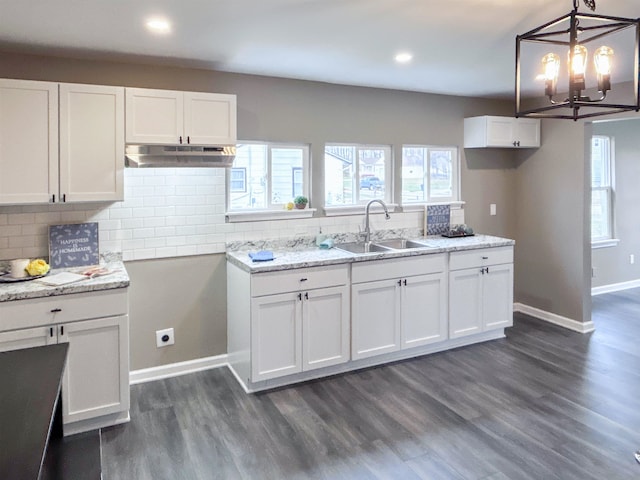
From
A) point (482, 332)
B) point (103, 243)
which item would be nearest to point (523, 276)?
point (482, 332)

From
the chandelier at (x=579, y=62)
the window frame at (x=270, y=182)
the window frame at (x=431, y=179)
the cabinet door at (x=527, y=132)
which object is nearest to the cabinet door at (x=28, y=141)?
the window frame at (x=270, y=182)

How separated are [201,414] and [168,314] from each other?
90 centimetres

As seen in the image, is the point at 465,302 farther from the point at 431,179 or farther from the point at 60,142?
the point at 60,142

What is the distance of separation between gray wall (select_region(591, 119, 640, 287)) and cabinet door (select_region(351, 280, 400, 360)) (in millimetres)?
3578

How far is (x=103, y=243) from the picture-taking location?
135 inches

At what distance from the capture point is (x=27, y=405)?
145cm

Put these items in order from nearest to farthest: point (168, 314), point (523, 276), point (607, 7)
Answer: point (607, 7) < point (168, 314) < point (523, 276)

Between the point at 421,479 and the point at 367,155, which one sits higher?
the point at 367,155

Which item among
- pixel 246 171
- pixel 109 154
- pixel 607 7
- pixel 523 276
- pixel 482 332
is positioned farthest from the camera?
pixel 523 276

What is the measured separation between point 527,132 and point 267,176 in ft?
9.14

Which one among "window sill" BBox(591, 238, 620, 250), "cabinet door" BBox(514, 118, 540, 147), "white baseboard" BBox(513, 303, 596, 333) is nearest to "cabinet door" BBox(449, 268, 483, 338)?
"white baseboard" BBox(513, 303, 596, 333)

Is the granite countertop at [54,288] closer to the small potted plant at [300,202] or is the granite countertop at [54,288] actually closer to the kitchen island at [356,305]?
the kitchen island at [356,305]

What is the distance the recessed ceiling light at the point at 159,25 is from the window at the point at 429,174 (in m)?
2.57

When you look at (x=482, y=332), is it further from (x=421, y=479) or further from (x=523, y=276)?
(x=421, y=479)
